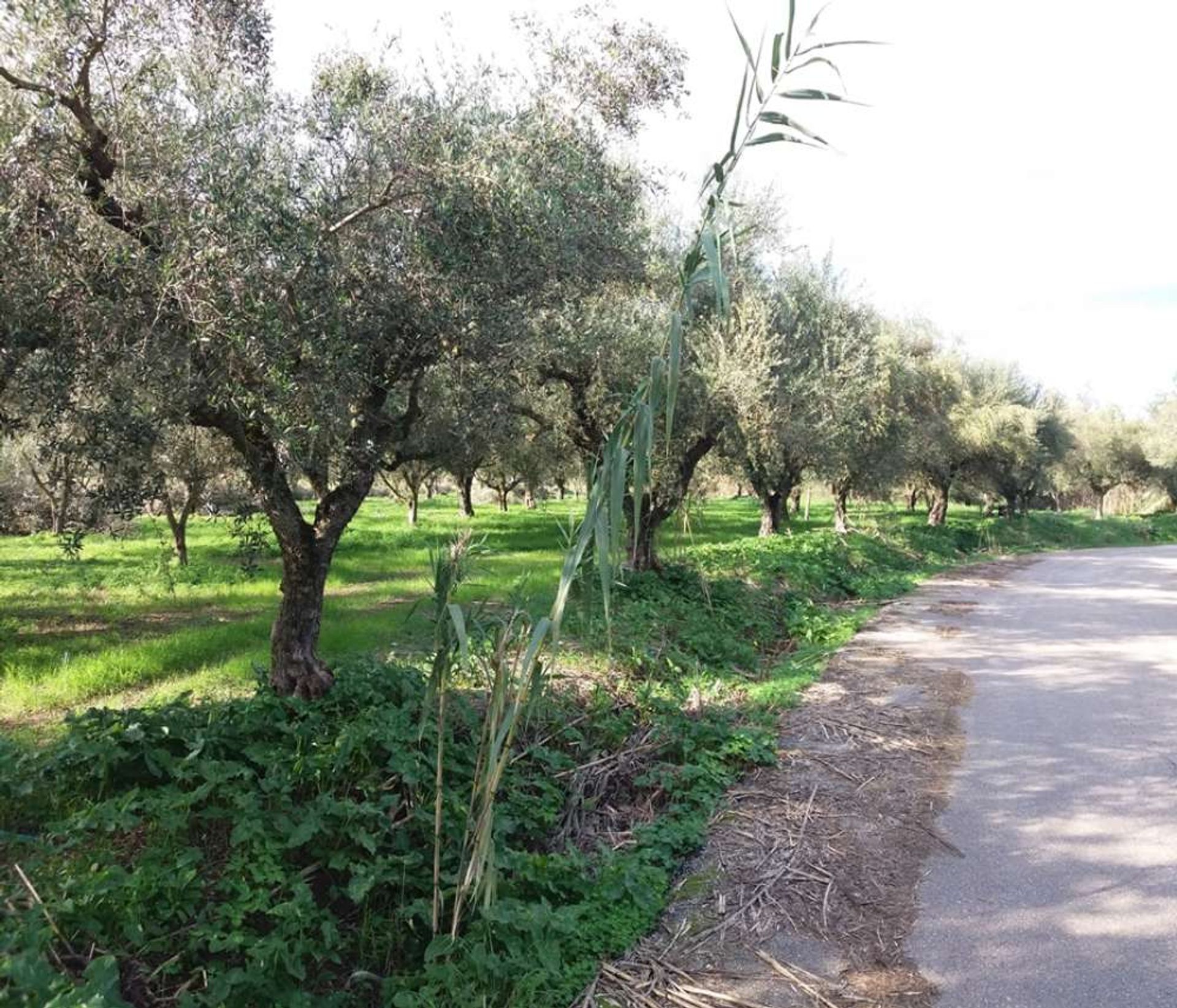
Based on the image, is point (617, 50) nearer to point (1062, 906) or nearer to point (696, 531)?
point (696, 531)

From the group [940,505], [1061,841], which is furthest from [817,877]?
[940,505]

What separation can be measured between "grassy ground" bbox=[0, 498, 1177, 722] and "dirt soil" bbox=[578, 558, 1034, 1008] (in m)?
1.84

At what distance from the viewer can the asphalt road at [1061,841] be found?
→ 3744mm

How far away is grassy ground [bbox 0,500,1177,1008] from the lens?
12.1 ft

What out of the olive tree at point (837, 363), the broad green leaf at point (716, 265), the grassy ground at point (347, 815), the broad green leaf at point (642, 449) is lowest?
the grassy ground at point (347, 815)

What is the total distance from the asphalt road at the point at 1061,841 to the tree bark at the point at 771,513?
Answer: 13.8 meters

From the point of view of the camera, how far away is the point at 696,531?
12.2 ft

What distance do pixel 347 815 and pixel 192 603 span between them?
1101 cm

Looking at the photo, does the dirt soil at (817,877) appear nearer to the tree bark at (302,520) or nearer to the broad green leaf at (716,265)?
the broad green leaf at (716,265)

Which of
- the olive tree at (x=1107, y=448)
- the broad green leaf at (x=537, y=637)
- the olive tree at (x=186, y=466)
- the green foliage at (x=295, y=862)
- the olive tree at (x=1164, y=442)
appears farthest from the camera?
the olive tree at (x=1107, y=448)

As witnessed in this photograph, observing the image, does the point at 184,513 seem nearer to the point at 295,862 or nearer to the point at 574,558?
the point at 295,862

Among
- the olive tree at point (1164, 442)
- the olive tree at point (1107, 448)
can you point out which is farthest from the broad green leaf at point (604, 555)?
the olive tree at point (1164, 442)

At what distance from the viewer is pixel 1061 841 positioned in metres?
5.09

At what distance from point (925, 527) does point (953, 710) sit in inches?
973
